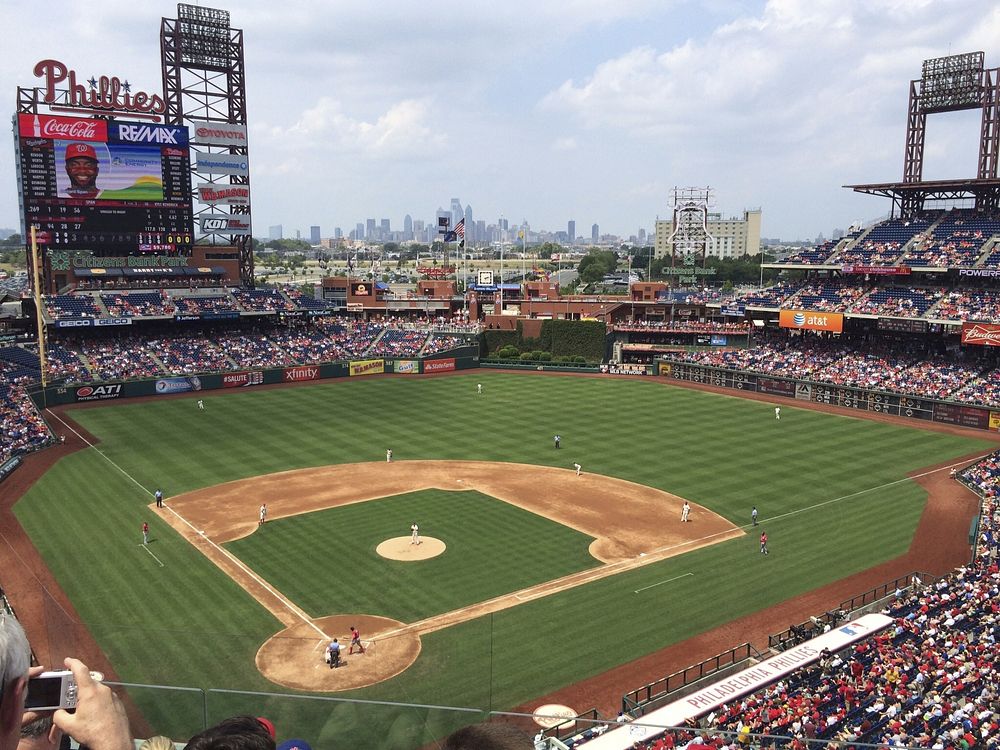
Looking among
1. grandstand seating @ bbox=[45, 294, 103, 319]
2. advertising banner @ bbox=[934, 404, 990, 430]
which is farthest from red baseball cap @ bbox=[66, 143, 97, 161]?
advertising banner @ bbox=[934, 404, 990, 430]

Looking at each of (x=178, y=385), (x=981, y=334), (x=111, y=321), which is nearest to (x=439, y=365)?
(x=178, y=385)

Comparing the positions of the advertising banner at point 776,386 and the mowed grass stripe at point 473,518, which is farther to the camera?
the advertising banner at point 776,386

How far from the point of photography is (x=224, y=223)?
71562mm

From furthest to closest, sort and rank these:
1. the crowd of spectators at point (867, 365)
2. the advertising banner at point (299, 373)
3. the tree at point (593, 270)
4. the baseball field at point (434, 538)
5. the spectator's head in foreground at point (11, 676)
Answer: the tree at point (593, 270) → the advertising banner at point (299, 373) → the crowd of spectators at point (867, 365) → the baseball field at point (434, 538) → the spectator's head in foreground at point (11, 676)

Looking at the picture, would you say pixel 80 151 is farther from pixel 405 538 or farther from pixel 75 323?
pixel 405 538

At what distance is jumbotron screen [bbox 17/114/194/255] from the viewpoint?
2331 inches

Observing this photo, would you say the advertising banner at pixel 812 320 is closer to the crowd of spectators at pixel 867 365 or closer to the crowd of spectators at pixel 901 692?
the crowd of spectators at pixel 867 365

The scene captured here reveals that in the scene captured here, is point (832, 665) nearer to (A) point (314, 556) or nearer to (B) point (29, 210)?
(A) point (314, 556)

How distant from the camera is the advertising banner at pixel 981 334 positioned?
5100 cm

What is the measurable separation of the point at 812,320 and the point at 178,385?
160 ft

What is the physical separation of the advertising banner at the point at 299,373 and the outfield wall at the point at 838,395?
29.7 metres

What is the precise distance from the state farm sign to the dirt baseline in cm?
2676

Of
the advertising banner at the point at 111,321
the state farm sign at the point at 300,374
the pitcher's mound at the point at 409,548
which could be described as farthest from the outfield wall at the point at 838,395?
the advertising banner at the point at 111,321

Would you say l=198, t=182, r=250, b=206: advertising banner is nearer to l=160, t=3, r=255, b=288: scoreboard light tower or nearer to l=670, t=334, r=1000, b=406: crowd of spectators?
l=160, t=3, r=255, b=288: scoreboard light tower
